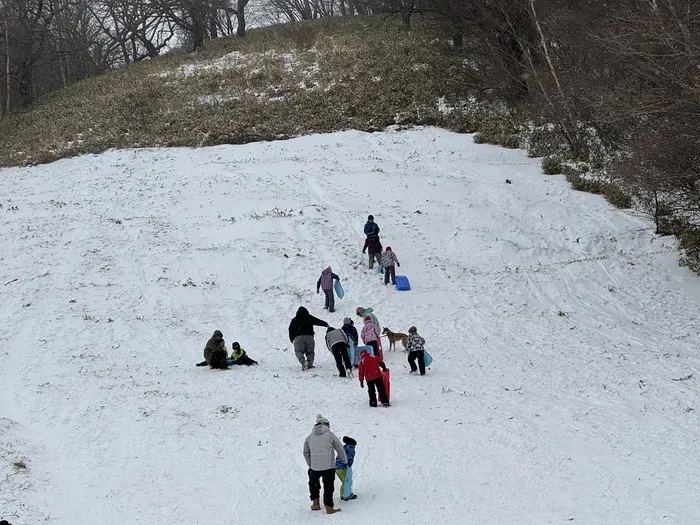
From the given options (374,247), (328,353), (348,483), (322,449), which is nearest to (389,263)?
(374,247)

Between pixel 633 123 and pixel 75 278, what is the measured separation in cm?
1809

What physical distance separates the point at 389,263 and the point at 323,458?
38.0 ft

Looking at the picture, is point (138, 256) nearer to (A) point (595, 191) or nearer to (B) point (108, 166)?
(B) point (108, 166)

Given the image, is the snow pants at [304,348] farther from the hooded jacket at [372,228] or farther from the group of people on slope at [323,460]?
the hooded jacket at [372,228]

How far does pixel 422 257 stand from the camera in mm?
22703

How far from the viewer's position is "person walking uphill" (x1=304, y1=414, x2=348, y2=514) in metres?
9.05

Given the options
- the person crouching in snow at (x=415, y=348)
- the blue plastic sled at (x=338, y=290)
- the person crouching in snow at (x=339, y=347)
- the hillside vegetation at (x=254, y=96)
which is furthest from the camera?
the hillside vegetation at (x=254, y=96)

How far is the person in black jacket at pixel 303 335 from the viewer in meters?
15.0

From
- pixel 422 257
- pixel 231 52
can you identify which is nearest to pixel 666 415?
pixel 422 257

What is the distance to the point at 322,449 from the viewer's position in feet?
29.7

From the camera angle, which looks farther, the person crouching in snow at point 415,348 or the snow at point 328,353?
the person crouching in snow at point 415,348

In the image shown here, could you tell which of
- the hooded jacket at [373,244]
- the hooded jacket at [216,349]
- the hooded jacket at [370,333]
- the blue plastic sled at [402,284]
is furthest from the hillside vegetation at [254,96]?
the hooded jacket at [370,333]

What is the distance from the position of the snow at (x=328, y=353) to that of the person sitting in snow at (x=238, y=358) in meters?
0.48

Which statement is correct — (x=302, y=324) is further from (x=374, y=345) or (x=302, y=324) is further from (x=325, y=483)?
(x=325, y=483)
